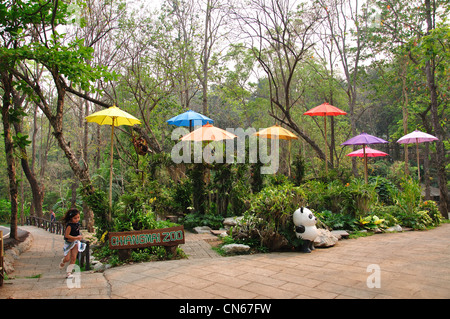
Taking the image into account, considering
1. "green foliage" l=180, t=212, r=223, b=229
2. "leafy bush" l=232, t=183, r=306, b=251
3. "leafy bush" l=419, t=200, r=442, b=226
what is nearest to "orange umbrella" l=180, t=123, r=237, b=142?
"green foliage" l=180, t=212, r=223, b=229

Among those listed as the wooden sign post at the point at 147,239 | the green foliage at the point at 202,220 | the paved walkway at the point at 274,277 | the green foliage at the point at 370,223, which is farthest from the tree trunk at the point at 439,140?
the wooden sign post at the point at 147,239

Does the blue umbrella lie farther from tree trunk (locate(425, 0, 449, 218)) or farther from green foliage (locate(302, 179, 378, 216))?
tree trunk (locate(425, 0, 449, 218))

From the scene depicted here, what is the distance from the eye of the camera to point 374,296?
303cm

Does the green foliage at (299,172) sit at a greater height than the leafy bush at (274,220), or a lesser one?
greater

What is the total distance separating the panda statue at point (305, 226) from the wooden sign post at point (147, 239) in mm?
1876

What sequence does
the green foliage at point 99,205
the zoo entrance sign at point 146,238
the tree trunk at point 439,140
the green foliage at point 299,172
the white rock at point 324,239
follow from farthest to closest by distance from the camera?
1. the tree trunk at point 439,140
2. the green foliage at point 299,172
3. the green foliage at point 99,205
4. the white rock at point 324,239
5. the zoo entrance sign at point 146,238

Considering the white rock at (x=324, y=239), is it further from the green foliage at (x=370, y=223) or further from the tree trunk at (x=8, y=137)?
the tree trunk at (x=8, y=137)

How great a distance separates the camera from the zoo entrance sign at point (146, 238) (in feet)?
15.9

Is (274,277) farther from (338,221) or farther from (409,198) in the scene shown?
(409,198)

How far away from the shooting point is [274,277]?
381 centimetres
